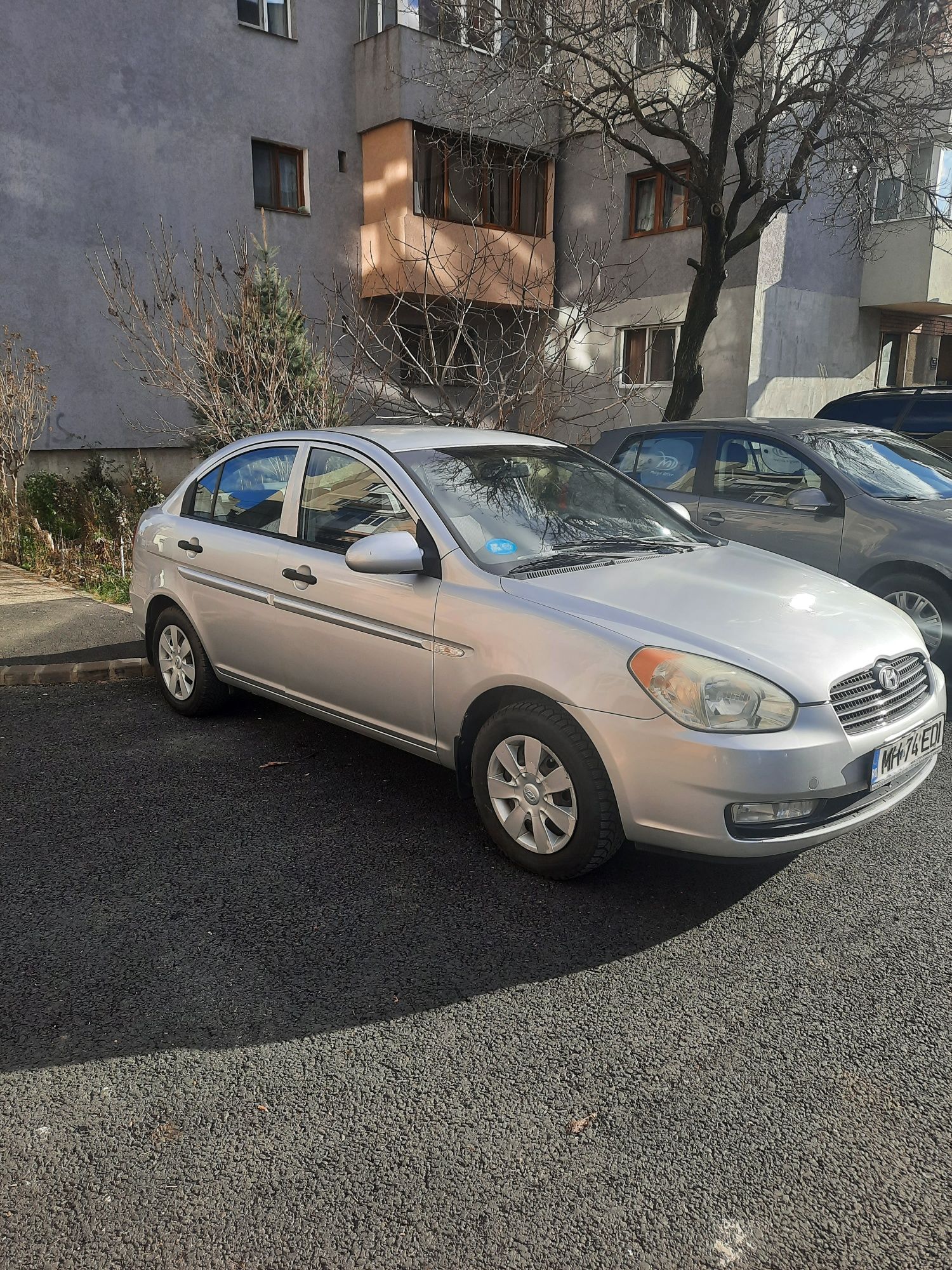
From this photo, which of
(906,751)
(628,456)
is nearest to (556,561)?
(906,751)

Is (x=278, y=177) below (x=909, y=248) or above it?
above

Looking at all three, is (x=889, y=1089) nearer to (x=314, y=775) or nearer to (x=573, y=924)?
(x=573, y=924)

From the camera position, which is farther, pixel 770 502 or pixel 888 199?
pixel 888 199

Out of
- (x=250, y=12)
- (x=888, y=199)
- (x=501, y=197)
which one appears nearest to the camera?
(x=250, y=12)

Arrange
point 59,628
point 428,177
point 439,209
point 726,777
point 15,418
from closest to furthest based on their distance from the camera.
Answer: point 726,777 < point 59,628 < point 15,418 < point 428,177 < point 439,209

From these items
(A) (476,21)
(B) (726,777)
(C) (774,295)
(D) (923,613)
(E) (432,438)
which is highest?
(A) (476,21)

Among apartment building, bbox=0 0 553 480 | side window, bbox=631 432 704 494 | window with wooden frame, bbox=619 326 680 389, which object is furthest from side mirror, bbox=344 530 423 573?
window with wooden frame, bbox=619 326 680 389

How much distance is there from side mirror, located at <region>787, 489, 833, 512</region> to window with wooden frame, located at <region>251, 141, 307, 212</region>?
1349cm

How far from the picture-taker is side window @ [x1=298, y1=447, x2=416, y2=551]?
4426mm

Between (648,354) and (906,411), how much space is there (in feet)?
31.7

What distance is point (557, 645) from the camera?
A: 3.63 meters

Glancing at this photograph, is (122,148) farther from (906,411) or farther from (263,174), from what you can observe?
(906,411)

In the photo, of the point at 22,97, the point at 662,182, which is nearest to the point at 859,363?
the point at 662,182

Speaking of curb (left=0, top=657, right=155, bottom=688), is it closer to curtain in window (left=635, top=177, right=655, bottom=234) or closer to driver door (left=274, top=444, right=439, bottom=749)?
driver door (left=274, top=444, right=439, bottom=749)
